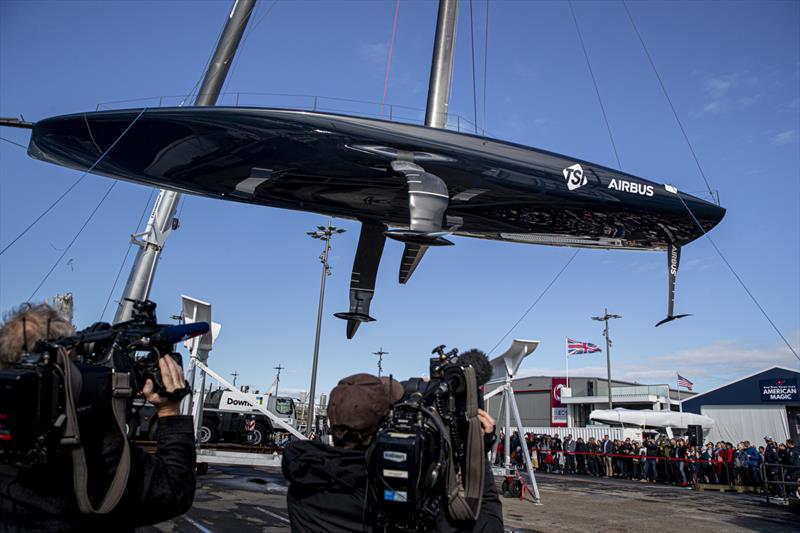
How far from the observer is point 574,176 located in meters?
11.0

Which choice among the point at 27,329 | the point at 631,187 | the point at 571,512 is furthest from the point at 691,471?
the point at 27,329

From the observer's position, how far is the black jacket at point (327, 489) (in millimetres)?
2314

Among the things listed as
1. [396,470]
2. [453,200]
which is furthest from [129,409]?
[453,200]

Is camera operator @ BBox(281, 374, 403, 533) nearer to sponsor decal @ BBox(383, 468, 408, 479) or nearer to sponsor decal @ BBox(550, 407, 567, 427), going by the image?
sponsor decal @ BBox(383, 468, 408, 479)

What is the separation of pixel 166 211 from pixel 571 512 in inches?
405

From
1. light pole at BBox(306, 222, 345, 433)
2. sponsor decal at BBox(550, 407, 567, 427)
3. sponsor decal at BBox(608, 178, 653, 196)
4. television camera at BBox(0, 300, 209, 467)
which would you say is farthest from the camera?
sponsor decal at BBox(550, 407, 567, 427)

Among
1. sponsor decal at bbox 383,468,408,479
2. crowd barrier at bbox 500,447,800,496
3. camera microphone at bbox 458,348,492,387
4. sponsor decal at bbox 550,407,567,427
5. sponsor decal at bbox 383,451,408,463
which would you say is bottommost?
crowd barrier at bbox 500,447,800,496

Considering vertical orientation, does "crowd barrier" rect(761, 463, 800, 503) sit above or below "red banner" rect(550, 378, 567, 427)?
below

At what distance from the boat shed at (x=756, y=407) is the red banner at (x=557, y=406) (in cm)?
1330

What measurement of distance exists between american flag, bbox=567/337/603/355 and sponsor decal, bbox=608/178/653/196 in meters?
28.5

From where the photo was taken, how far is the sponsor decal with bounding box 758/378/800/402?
27.3m

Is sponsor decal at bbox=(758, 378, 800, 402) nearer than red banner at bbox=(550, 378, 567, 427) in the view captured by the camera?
Yes

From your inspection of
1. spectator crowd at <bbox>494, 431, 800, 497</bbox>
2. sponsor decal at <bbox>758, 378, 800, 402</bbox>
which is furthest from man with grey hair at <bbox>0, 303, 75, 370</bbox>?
sponsor decal at <bbox>758, 378, 800, 402</bbox>

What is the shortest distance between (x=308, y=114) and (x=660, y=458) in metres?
19.8
